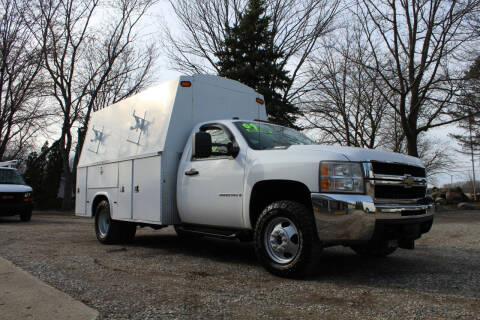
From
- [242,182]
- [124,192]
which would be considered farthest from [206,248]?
[242,182]

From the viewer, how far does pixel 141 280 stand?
4.41 metres

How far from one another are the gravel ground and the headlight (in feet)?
3.41

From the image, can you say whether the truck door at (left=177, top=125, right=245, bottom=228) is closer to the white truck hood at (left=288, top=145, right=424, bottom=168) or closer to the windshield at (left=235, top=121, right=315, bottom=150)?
the windshield at (left=235, top=121, right=315, bottom=150)

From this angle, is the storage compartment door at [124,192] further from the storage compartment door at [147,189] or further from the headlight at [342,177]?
the headlight at [342,177]

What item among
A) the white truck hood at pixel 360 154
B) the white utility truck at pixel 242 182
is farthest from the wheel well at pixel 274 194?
the white truck hood at pixel 360 154

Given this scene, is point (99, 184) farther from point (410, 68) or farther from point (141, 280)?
point (410, 68)

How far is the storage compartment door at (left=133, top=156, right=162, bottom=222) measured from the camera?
626 centimetres

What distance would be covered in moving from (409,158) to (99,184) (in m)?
5.96

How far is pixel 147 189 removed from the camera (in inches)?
255

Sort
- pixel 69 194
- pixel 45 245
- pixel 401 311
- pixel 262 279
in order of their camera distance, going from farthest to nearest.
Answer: pixel 69 194 < pixel 45 245 < pixel 262 279 < pixel 401 311

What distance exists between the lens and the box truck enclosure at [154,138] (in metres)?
6.30

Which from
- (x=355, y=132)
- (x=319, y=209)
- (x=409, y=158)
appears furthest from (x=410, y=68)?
(x=319, y=209)

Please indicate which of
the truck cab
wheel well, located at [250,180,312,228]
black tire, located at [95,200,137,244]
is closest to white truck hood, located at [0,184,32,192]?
the truck cab

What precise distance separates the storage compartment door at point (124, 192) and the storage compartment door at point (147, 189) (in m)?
0.20
